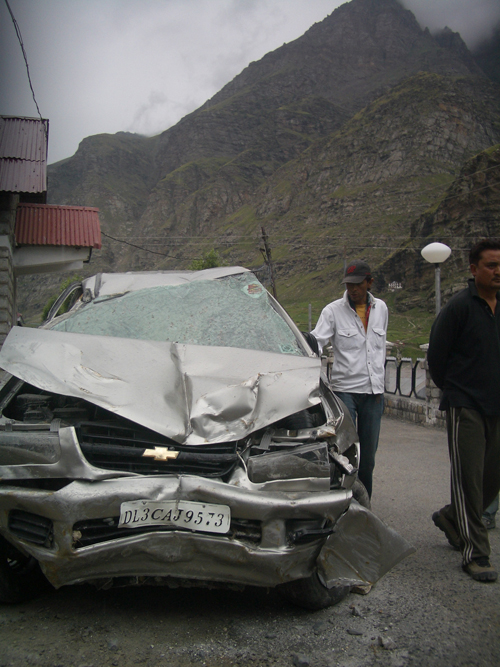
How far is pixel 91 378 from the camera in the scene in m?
2.68

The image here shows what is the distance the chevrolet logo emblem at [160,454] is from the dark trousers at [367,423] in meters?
1.89

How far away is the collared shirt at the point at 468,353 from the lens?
10.7 ft

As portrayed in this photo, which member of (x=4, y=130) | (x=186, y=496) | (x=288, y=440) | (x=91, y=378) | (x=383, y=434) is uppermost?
(x=4, y=130)

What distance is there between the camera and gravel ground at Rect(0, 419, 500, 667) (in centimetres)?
219

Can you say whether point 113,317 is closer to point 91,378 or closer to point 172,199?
point 91,378

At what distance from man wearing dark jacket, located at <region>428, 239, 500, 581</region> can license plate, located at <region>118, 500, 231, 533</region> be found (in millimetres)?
1858

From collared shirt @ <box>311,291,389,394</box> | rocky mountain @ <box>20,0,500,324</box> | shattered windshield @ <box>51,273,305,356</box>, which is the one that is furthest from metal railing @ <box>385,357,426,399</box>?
rocky mountain @ <box>20,0,500,324</box>

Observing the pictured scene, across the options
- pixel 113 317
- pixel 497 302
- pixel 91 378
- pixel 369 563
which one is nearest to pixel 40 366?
pixel 91 378

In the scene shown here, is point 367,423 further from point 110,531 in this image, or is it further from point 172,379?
point 110,531

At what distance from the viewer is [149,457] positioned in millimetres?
2340

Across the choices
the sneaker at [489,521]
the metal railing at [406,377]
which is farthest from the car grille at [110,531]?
the metal railing at [406,377]

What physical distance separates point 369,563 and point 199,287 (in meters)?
2.35

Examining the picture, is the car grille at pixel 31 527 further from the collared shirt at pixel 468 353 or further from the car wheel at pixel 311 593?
the collared shirt at pixel 468 353

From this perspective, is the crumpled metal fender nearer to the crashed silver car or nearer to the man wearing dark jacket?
the crashed silver car
